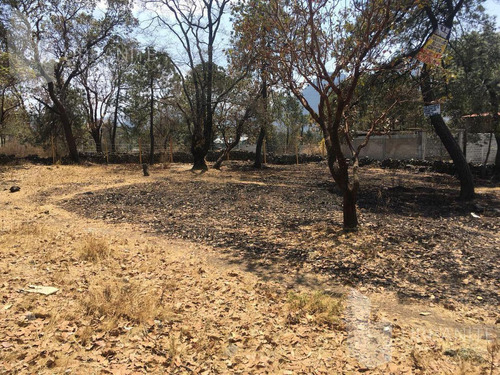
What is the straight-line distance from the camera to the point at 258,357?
8.91 ft

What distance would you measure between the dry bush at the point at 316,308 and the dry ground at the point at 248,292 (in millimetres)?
17

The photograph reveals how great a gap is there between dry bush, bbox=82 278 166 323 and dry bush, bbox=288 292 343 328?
1316 millimetres

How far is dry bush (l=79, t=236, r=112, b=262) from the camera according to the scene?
4.58 meters

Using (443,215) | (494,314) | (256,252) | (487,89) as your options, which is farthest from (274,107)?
(494,314)

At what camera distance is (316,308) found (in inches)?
138

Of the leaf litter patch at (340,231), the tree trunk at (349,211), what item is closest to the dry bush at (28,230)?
the leaf litter patch at (340,231)

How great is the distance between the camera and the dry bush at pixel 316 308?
3.30 meters

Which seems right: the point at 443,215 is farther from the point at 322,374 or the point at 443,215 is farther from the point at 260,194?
the point at 322,374

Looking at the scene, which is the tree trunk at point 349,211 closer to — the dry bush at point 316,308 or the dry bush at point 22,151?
the dry bush at point 316,308

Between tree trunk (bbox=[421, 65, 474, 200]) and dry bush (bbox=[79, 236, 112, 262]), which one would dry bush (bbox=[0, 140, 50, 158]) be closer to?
dry bush (bbox=[79, 236, 112, 262])

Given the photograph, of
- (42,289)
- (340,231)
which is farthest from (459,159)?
(42,289)

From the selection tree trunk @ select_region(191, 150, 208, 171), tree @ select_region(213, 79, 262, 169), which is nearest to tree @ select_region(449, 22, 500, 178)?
tree @ select_region(213, 79, 262, 169)

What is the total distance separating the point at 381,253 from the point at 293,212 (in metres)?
2.97

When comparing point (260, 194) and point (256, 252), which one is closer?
point (256, 252)
